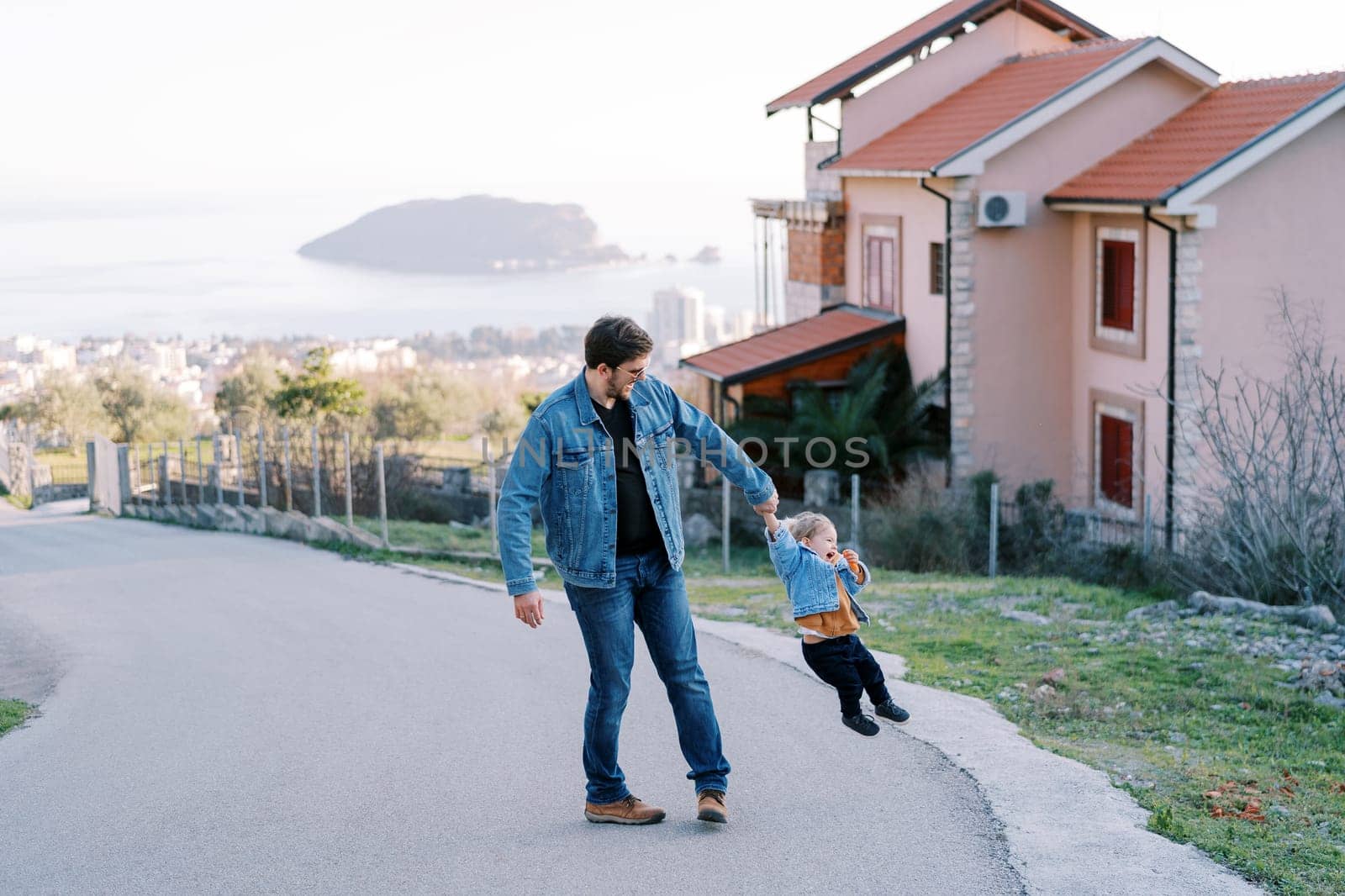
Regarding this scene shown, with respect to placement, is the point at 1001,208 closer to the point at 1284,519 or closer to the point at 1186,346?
the point at 1186,346

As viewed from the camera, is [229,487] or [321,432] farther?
[321,432]

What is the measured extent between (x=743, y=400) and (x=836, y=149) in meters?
5.68

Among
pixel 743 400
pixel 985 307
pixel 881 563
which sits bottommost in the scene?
pixel 881 563

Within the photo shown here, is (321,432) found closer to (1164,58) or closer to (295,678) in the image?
(1164,58)

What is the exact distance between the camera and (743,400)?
78.2ft

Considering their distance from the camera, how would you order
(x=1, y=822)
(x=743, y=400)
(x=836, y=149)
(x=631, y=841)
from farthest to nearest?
(x=836, y=149), (x=743, y=400), (x=1, y=822), (x=631, y=841)

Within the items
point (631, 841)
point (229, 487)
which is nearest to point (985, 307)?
point (229, 487)

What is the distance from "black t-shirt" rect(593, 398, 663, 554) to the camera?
227 inches

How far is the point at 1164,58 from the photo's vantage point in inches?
855

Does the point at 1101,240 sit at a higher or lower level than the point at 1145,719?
higher

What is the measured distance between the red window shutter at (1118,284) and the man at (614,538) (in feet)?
53.7

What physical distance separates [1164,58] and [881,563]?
934 cm

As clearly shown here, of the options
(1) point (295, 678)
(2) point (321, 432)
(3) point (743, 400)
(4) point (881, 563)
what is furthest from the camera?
(2) point (321, 432)

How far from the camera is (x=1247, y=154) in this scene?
18797 millimetres
